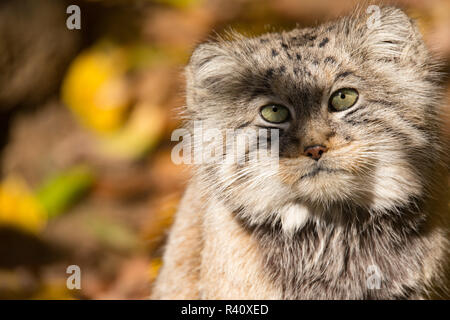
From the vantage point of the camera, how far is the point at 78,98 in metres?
6.86

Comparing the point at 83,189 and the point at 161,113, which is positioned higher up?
the point at 161,113

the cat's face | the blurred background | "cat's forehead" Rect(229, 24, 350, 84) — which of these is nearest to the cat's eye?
the cat's face

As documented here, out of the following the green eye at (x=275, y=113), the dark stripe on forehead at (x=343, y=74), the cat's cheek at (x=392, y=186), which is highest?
the dark stripe on forehead at (x=343, y=74)

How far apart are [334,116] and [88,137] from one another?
13.4 feet

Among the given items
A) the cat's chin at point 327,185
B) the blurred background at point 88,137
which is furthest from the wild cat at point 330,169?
the blurred background at point 88,137

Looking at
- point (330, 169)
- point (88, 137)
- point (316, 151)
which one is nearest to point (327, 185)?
point (330, 169)

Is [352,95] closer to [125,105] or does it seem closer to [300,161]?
[300,161]

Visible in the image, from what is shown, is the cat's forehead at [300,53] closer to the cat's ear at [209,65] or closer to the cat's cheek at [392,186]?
the cat's ear at [209,65]

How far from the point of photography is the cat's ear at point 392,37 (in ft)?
11.9

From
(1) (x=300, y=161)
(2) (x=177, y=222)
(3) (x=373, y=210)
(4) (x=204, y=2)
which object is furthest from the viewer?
(4) (x=204, y=2)

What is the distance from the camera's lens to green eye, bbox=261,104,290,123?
348cm

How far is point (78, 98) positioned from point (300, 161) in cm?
423

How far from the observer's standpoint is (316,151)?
10.5ft
